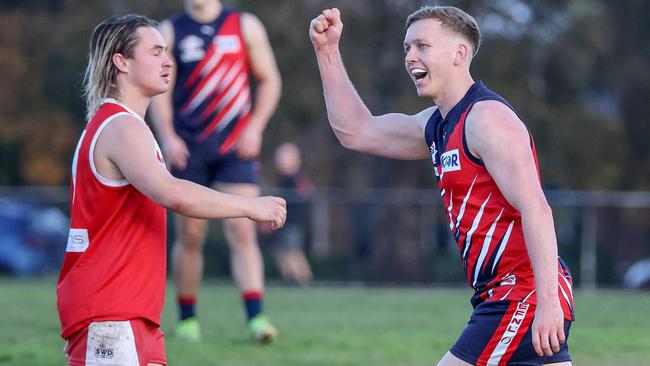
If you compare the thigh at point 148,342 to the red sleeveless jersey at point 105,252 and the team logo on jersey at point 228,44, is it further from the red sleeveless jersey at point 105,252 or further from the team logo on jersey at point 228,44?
the team logo on jersey at point 228,44

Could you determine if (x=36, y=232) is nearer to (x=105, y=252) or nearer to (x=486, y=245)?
(x=105, y=252)

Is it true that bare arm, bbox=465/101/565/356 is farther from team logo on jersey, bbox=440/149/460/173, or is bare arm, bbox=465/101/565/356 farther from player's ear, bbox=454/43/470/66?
player's ear, bbox=454/43/470/66

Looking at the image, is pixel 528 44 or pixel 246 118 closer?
pixel 246 118

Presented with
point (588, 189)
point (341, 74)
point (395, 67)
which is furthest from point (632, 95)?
point (341, 74)

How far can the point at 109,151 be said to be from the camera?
14.5ft

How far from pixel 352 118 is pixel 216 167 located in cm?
296

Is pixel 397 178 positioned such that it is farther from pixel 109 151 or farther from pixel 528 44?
pixel 109 151

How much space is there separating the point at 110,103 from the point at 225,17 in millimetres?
3777

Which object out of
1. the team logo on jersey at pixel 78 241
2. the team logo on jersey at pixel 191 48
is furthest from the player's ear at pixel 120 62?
the team logo on jersey at pixel 191 48

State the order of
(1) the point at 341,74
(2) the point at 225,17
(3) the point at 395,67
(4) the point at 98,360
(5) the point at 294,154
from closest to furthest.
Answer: (4) the point at 98,360
(1) the point at 341,74
(2) the point at 225,17
(5) the point at 294,154
(3) the point at 395,67

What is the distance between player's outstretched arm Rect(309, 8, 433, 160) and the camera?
5207mm

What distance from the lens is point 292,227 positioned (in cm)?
1877

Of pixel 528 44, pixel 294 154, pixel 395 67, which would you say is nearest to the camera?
pixel 294 154

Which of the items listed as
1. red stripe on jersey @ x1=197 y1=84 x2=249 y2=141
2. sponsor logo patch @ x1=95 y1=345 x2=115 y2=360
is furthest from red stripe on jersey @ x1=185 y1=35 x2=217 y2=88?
sponsor logo patch @ x1=95 y1=345 x2=115 y2=360
